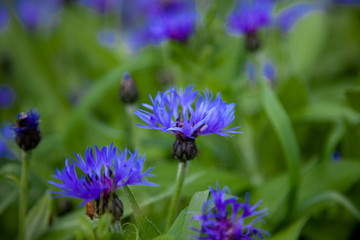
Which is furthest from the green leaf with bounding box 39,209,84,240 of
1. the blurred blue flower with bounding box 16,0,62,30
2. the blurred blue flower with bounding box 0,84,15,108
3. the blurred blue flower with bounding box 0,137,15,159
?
the blurred blue flower with bounding box 16,0,62,30

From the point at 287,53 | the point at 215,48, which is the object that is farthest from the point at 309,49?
the point at 215,48

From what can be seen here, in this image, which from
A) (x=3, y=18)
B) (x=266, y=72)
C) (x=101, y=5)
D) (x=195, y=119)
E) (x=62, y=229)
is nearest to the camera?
(x=195, y=119)

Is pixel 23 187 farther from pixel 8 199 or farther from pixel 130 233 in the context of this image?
pixel 130 233

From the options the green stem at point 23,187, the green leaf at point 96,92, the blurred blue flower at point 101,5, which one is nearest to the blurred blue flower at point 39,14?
the blurred blue flower at point 101,5

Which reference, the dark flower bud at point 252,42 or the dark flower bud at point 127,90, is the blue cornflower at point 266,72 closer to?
the dark flower bud at point 252,42

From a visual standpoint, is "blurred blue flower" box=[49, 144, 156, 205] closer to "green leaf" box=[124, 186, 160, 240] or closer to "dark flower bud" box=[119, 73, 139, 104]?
"green leaf" box=[124, 186, 160, 240]

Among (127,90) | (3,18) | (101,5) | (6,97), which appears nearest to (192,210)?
(127,90)
